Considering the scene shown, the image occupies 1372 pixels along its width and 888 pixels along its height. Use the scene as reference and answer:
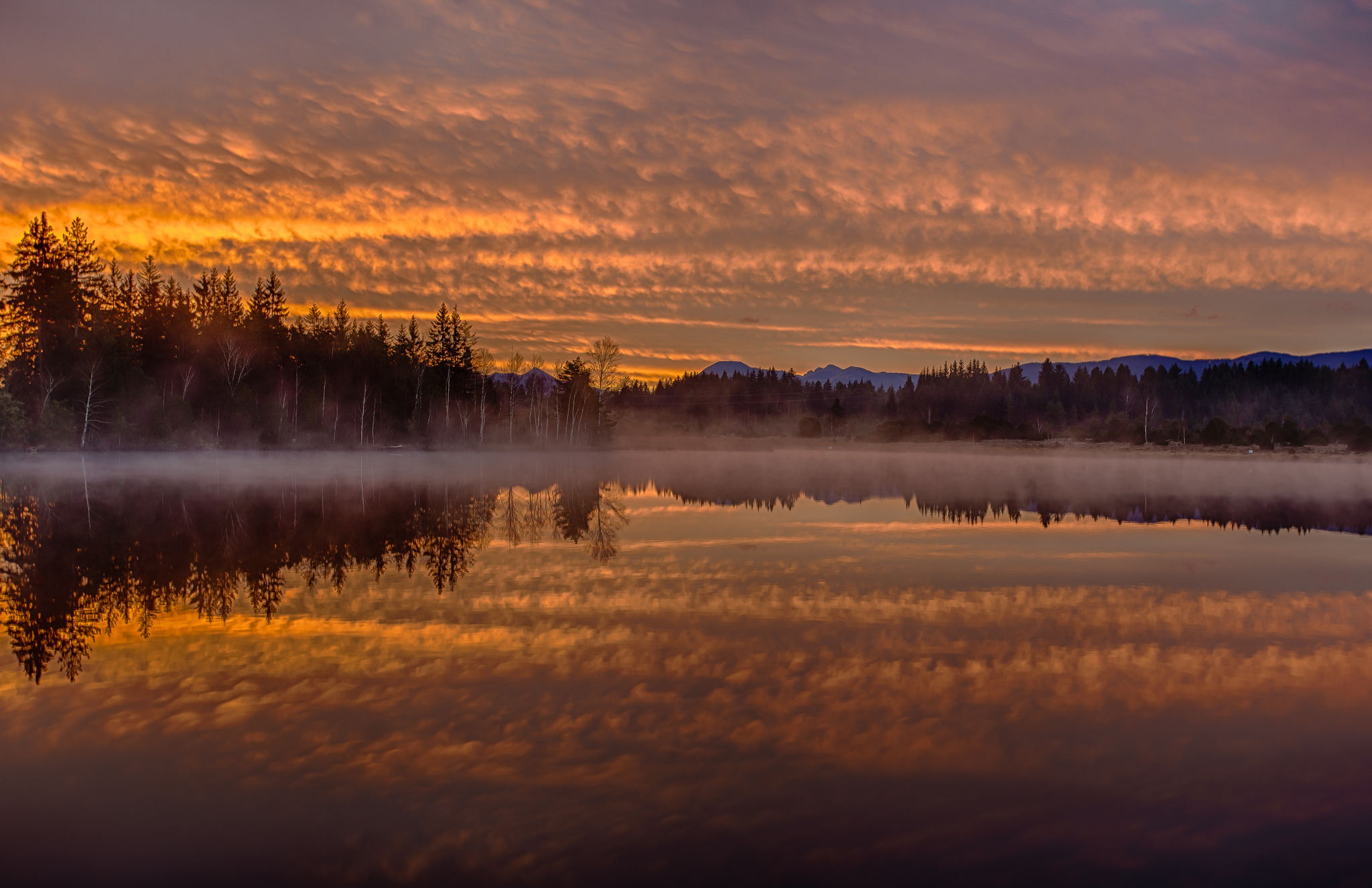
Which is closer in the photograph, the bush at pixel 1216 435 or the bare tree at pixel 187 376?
the bare tree at pixel 187 376

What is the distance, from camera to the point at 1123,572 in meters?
16.3

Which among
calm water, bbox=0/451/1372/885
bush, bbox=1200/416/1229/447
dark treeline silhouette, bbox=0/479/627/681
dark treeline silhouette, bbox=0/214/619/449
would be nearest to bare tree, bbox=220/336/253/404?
dark treeline silhouette, bbox=0/214/619/449

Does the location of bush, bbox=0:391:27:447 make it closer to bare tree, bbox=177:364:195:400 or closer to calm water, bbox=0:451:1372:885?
bare tree, bbox=177:364:195:400

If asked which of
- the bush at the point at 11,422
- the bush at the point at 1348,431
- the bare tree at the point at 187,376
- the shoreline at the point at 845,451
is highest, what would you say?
the bare tree at the point at 187,376

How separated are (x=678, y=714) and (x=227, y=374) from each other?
83.0 metres

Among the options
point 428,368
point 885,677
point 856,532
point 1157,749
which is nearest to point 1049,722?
point 1157,749

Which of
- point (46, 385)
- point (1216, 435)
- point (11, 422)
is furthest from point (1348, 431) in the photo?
point (11, 422)

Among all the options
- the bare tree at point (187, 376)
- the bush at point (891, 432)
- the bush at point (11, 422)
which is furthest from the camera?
→ the bush at point (891, 432)

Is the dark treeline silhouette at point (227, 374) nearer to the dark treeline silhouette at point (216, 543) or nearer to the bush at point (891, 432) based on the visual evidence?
the dark treeline silhouette at point (216, 543)

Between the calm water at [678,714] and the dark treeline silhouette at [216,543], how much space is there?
0.15 m

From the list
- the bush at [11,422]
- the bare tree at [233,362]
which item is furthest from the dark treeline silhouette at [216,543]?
the bare tree at [233,362]

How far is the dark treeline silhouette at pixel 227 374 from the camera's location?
214 feet

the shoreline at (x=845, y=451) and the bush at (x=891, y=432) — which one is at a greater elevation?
the bush at (x=891, y=432)

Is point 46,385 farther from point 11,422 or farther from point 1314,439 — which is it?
point 1314,439
